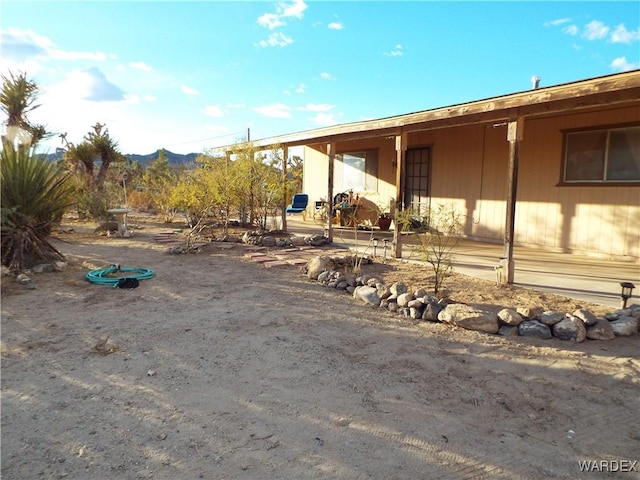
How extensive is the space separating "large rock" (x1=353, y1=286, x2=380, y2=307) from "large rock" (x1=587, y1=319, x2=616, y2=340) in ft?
6.69

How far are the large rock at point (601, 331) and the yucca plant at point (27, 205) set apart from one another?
687cm

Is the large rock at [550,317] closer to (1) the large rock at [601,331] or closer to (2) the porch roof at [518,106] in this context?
(1) the large rock at [601,331]

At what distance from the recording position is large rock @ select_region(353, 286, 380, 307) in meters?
4.70

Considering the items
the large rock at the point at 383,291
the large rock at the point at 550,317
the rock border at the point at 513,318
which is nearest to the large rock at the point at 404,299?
the rock border at the point at 513,318

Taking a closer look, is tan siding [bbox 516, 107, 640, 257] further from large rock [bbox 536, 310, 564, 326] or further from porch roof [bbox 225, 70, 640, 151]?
large rock [bbox 536, 310, 564, 326]

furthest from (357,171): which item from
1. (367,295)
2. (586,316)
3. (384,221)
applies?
(586,316)

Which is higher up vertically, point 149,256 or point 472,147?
point 472,147

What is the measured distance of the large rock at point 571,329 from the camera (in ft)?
11.8

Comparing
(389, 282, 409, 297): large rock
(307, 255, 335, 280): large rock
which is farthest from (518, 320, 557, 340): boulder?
(307, 255, 335, 280): large rock

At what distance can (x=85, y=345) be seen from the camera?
3.44 metres

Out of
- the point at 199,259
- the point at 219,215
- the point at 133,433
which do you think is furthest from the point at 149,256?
the point at 133,433

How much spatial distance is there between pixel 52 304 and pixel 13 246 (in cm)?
176

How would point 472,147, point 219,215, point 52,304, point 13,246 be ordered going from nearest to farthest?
point 52,304 < point 13,246 < point 472,147 < point 219,215

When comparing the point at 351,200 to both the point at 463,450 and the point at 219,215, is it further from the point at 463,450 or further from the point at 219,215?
the point at 463,450
